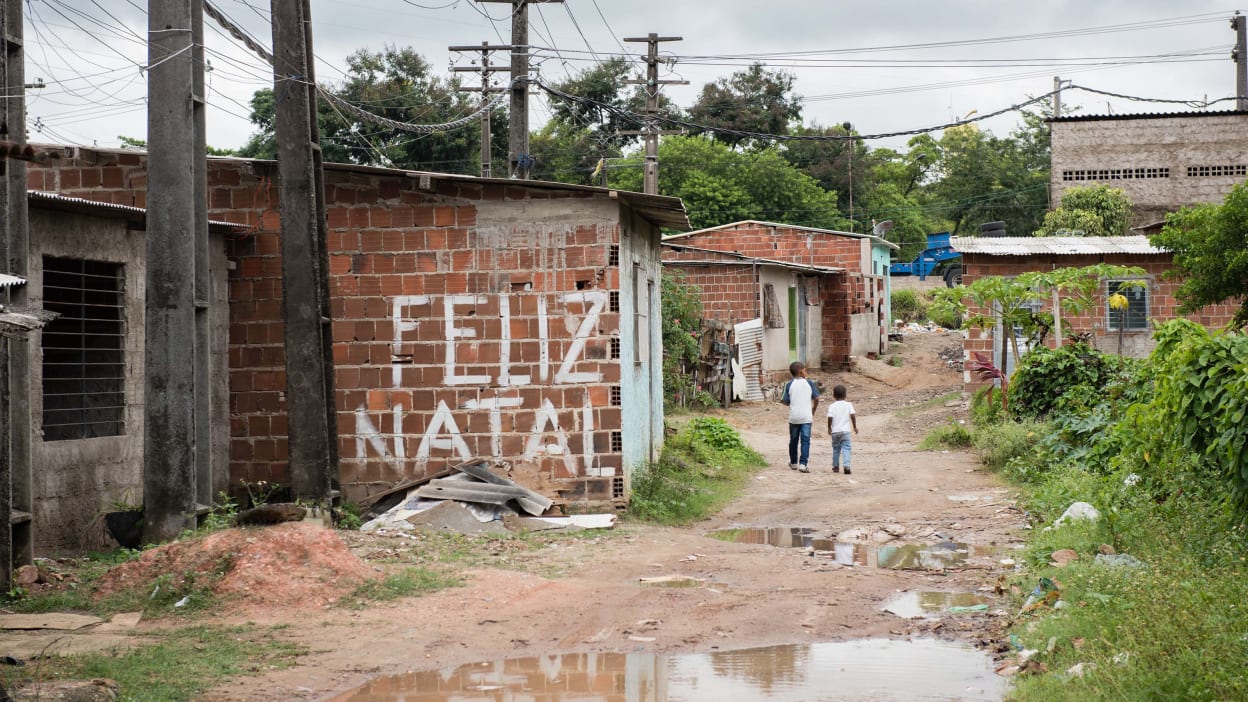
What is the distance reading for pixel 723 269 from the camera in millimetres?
27250

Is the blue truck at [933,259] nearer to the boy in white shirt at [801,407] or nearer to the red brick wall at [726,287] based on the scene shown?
the red brick wall at [726,287]

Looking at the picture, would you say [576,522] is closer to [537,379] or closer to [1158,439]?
[537,379]

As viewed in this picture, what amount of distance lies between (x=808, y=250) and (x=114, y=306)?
24118 mm

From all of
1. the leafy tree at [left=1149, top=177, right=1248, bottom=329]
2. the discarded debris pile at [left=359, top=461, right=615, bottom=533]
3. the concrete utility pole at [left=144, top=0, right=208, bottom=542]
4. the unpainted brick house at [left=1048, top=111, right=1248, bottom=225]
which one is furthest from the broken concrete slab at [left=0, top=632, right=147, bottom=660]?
the unpainted brick house at [left=1048, top=111, right=1248, bottom=225]

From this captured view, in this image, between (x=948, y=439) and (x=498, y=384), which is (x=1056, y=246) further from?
(x=498, y=384)

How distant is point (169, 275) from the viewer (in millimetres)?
9312

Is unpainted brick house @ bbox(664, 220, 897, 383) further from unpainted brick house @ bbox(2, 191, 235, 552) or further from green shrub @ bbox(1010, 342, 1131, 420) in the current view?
unpainted brick house @ bbox(2, 191, 235, 552)

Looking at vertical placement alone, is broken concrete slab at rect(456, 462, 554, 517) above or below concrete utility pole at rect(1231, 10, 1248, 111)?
below

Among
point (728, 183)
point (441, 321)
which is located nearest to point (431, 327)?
point (441, 321)

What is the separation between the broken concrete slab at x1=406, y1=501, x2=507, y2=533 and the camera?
35.5 feet

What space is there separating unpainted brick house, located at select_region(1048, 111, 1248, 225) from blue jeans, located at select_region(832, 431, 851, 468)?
75.2 feet


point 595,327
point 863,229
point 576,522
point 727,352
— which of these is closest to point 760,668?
point 576,522

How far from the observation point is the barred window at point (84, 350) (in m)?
9.91

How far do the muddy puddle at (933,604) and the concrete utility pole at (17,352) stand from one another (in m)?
5.90
